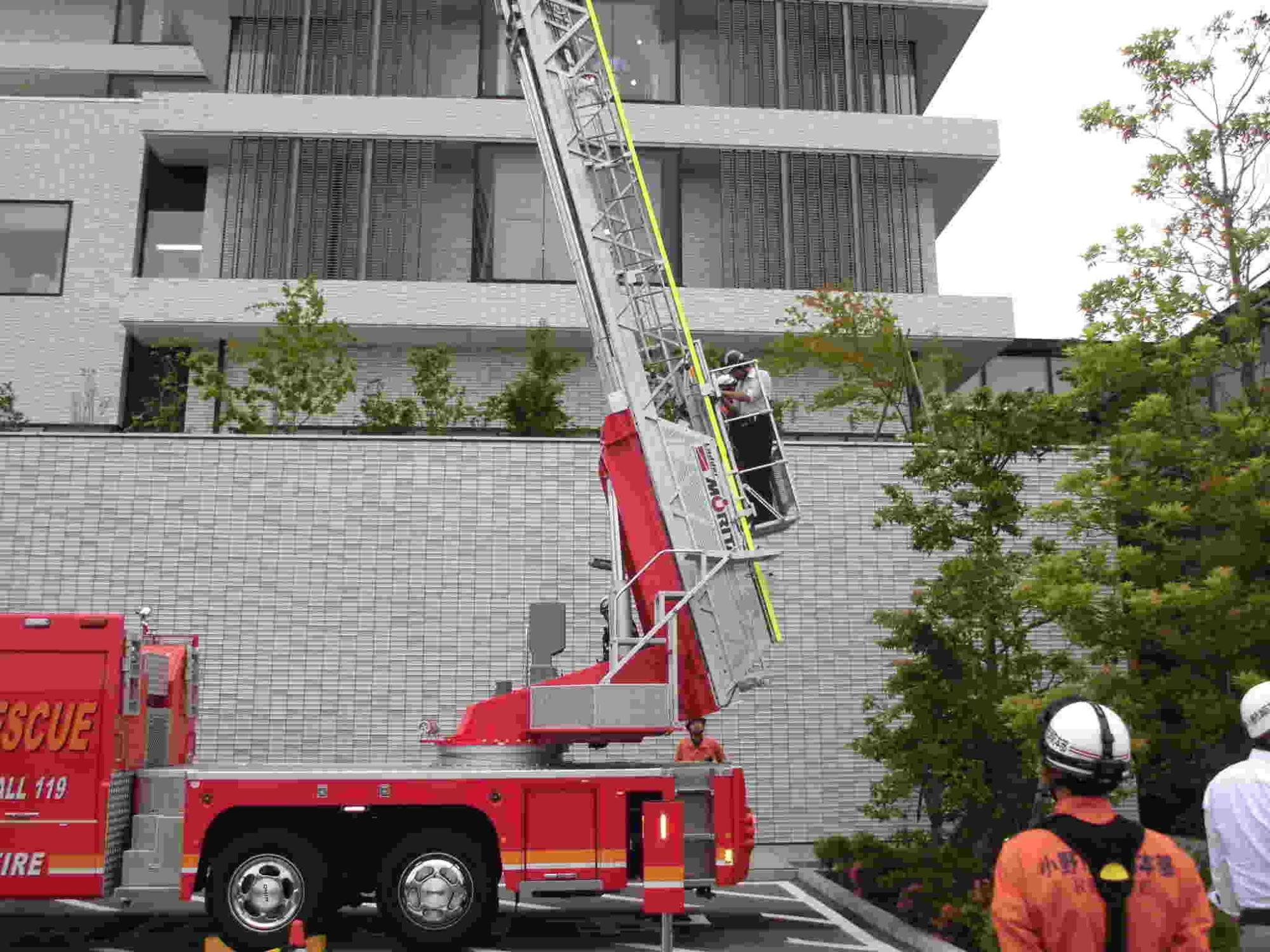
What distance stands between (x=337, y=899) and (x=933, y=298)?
18.5 metres

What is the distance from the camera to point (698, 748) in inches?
509

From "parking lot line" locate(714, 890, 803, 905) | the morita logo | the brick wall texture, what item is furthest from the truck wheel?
the brick wall texture

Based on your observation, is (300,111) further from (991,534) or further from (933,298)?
(991,534)

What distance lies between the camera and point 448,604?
17.0 metres

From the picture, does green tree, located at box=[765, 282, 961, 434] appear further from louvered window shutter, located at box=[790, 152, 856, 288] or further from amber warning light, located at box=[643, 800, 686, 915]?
amber warning light, located at box=[643, 800, 686, 915]

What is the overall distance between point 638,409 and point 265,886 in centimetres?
523

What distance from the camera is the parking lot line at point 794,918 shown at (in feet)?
39.7

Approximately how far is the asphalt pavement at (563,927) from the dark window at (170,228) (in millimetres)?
15802

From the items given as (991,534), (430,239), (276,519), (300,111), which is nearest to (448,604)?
(276,519)

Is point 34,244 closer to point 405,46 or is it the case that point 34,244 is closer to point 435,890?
point 405,46

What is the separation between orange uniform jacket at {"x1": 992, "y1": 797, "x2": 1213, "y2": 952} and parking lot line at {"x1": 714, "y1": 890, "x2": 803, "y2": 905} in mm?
10222

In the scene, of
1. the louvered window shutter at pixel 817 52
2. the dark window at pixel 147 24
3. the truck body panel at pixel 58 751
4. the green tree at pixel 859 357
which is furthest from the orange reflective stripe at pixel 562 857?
the dark window at pixel 147 24

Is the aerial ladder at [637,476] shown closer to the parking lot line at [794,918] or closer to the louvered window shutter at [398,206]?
the parking lot line at [794,918]

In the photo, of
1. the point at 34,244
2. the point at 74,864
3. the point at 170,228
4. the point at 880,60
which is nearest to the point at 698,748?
the point at 74,864
